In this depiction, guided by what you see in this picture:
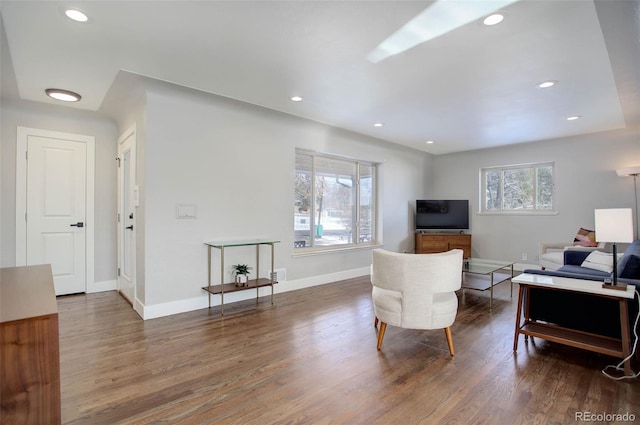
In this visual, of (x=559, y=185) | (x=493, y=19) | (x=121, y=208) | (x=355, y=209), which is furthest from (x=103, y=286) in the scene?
(x=559, y=185)

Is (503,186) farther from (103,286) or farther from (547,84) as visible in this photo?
(103,286)

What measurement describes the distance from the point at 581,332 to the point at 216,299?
11.9ft

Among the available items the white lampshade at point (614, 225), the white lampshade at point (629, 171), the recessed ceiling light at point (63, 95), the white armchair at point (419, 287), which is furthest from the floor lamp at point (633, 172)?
the recessed ceiling light at point (63, 95)

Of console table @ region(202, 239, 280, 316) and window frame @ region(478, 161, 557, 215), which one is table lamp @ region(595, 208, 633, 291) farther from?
window frame @ region(478, 161, 557, 215)

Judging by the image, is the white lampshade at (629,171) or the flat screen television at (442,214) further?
the flat screen television at (442,214)

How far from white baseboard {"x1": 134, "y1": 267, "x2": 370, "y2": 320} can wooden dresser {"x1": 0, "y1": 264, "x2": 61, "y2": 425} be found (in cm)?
235

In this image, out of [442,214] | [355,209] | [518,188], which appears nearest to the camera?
[355,209]

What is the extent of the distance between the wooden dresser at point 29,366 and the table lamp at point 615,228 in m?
3.27

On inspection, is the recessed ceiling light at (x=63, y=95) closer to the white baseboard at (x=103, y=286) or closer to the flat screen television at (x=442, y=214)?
the white baseboard at (x=103, y=286)

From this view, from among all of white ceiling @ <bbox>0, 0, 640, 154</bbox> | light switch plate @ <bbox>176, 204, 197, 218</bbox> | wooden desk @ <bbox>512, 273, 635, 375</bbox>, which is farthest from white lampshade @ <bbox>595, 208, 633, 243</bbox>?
light switch plate @ <bbox>176, 204, 197, 218</bbox>

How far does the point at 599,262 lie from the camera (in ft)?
12.5

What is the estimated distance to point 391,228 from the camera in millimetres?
6254

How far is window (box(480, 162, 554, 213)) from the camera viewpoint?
19.3 feet

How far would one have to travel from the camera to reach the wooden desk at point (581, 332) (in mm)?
2176
